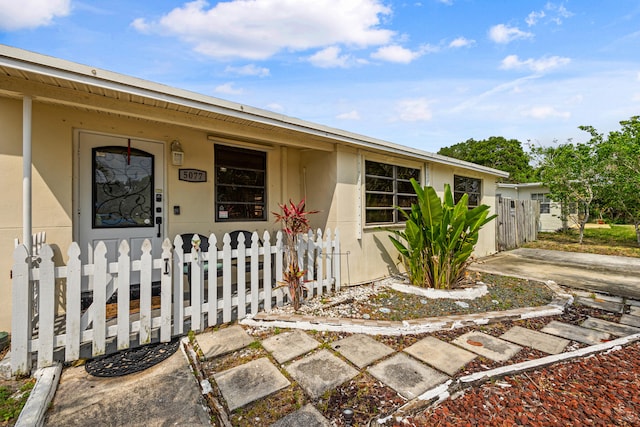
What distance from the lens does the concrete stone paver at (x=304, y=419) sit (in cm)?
183

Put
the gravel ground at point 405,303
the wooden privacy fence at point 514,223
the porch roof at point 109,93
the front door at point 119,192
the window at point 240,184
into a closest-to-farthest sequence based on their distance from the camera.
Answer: the porch roof at point 109,93
the gravel ground at point 405,303
the front door at point 119,192
the window at point 240,184
the wooden privacy fence at point 514,223

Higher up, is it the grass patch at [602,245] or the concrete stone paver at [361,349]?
the grass patch at [602,245]

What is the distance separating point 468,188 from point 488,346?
6.83 meters

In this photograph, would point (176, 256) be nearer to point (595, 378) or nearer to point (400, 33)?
point (595, 378)

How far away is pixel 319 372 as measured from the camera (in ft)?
7.93

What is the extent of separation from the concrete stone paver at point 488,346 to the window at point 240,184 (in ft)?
12.7

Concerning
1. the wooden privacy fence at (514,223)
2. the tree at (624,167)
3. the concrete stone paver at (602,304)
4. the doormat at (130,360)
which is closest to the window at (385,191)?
the concrete stone paver at (602,304)

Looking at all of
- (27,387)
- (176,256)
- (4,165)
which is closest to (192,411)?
(27,387)

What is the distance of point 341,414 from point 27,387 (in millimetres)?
2428

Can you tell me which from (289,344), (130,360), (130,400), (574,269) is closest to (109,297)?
(130,360)

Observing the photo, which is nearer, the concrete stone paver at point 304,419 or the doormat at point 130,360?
the concrete stone paver at point 304,419

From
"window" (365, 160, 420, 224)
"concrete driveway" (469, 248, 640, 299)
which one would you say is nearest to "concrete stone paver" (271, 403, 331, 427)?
"window" (365, 160, 420, 224)

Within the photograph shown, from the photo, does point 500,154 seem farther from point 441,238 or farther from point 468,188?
point 441,238

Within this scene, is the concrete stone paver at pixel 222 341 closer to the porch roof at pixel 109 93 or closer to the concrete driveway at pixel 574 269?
the porch roof at pixel 109 93
